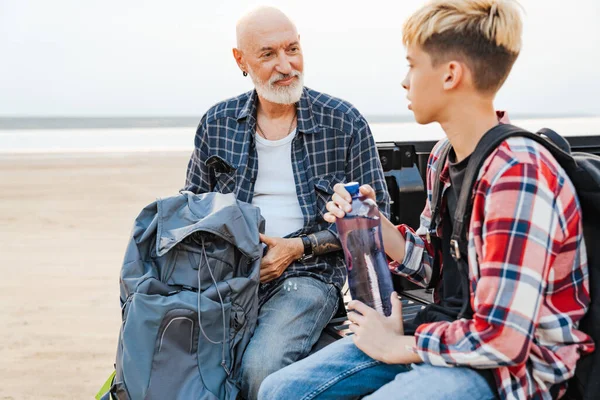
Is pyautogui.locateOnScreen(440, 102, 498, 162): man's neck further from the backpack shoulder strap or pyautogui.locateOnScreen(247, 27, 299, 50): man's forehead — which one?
pyautogui.locateOnScreen(247, 27, 299, 50): man's forehead

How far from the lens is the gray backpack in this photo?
2613mm

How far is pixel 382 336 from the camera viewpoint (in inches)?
82.3

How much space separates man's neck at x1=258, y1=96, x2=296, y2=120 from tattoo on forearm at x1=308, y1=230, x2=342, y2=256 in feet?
2.14

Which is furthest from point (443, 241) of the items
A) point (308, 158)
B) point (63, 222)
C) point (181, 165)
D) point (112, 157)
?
point (112, 157)

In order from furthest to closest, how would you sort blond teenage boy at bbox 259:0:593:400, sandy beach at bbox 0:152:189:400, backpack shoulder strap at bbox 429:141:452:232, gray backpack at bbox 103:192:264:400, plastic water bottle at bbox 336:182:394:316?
sandy beach at bbox 0:152:189:400 → gray backpack at bbox 103:192:264:400 → plastic water bottle at bbox 336:182:394:316 → backpack shoulder strap at bbox 429:141:452:232 → blond teenage boy at bbox 259:0:593:400

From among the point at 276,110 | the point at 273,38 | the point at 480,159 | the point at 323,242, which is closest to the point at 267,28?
the point at 273,38

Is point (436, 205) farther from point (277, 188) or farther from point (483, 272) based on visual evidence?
point (277, 188)

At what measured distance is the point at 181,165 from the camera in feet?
54.9

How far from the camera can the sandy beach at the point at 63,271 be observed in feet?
15.1

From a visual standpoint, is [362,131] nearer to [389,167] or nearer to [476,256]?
[389,167]

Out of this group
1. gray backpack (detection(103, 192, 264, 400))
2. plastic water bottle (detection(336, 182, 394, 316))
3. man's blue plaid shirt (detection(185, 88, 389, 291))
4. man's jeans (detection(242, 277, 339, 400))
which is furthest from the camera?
man's blue plaid shirt (detection(185, 88, 389, 291))

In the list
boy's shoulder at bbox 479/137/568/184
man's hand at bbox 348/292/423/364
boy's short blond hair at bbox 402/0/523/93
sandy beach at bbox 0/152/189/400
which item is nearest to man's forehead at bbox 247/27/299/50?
boy's short blond hair at bbox 402/0/523/93

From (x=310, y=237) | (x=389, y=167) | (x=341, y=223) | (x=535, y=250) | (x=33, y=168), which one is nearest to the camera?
(x=535, y=250)

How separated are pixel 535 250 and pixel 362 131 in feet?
5.58
